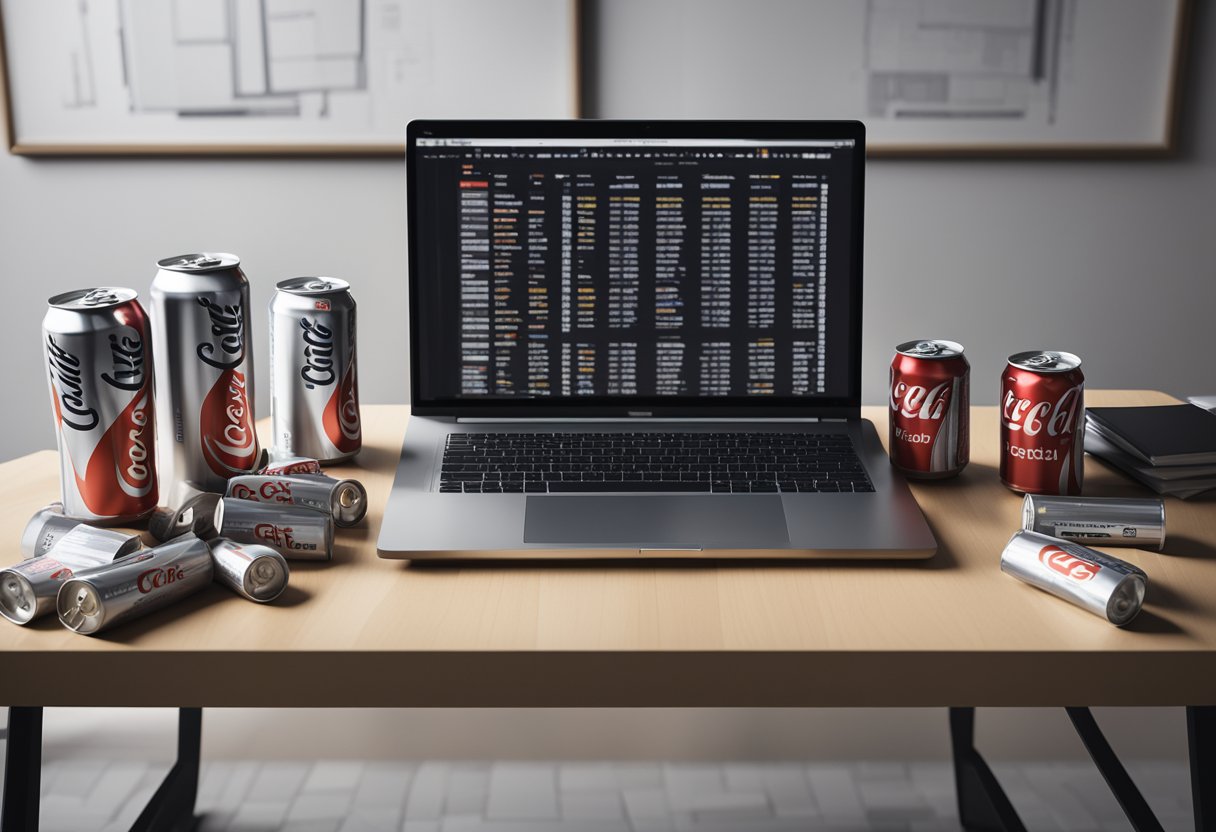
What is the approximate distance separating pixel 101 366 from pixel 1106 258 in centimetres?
173

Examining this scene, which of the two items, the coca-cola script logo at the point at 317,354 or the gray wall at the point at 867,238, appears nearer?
the coca-cola script logo at the point at 317,354

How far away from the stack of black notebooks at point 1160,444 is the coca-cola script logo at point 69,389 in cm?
99

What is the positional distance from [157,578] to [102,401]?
0.59 ft

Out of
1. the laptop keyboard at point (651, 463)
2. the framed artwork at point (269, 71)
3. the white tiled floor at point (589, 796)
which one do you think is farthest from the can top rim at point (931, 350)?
the framed artwork at point (269, 71)

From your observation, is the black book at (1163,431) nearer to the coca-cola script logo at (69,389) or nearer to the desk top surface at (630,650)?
the desk top surface at (630,650)

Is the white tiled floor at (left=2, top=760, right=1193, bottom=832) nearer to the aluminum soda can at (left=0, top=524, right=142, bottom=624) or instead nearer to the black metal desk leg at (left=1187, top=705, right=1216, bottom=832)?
the black metal desk leg at (left=1187, top=705, right=1216, bottom=832)

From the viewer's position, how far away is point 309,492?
1.01 meters

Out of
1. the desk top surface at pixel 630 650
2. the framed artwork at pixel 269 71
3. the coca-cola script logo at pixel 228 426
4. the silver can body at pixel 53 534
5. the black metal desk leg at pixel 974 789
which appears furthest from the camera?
the framed artwork at pixel 269 71

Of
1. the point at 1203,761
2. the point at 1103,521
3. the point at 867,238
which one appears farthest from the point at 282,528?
the point at 867,238

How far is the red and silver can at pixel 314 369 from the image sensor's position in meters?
1.11

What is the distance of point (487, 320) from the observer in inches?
47.4

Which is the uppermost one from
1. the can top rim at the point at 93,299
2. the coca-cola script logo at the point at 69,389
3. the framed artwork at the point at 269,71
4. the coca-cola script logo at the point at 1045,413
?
the framed artwork at the point at 269,71

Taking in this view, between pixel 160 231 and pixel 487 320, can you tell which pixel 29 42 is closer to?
pixel 160 231

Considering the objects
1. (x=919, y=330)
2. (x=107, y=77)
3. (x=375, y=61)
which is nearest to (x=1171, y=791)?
(x=919, y=330)
